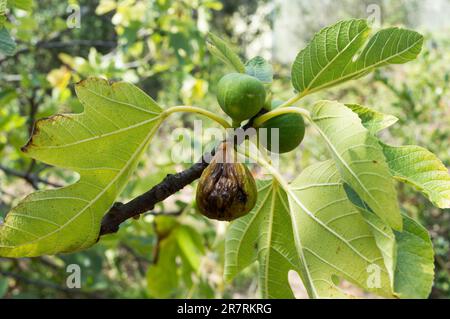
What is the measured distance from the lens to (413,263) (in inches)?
31.8

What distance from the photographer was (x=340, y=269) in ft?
3.07

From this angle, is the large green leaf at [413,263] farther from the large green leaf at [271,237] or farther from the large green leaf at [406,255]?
the large green leaf at [271,237]

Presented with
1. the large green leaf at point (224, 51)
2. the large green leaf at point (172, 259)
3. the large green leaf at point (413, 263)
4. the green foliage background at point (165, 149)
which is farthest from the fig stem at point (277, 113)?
the large green leaf at point (172, 259)

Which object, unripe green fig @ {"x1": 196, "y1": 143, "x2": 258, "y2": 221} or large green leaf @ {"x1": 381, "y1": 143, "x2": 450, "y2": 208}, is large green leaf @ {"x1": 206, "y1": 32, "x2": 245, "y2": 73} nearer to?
unripe green fig @ {"x1": 196, "y1": 143, "x2": 258, "y2": 221}

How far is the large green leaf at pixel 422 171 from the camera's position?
85 cm

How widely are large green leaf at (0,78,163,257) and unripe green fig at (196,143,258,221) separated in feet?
0.48

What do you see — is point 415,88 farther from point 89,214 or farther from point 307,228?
point 89,214

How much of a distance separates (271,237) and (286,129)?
0.88 ft

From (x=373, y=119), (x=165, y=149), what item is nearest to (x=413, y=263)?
(x=373, y=119)

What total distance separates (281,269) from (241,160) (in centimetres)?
30

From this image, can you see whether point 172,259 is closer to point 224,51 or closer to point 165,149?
point 224,51

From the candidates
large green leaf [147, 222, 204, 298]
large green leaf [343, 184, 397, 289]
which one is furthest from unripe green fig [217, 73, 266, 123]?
large green leaf [147, 222, 204, 298]
